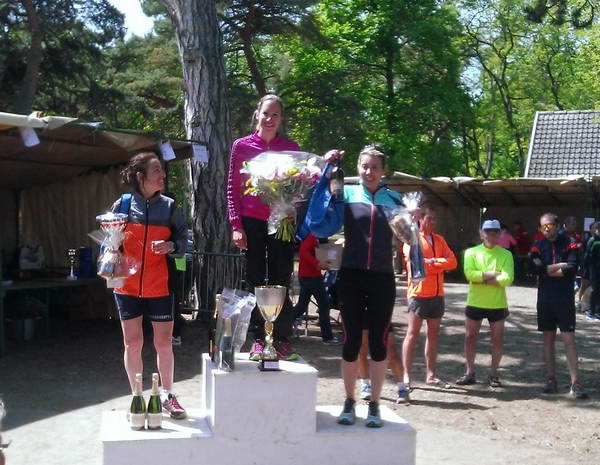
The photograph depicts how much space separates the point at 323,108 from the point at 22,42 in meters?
9.21

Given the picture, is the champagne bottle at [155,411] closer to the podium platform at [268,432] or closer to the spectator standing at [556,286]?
the podium platform at [268,432]

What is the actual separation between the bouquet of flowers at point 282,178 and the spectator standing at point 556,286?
3241mm

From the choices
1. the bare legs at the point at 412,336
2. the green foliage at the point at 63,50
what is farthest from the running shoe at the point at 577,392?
the green foliage at the point at 63,50

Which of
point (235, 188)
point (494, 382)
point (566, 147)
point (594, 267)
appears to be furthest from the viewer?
point (566, 147)

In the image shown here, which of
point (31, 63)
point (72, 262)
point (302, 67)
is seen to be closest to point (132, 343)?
point (72, 262)

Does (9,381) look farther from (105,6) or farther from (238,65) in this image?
(238,65)

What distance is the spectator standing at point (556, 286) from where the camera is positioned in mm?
7410

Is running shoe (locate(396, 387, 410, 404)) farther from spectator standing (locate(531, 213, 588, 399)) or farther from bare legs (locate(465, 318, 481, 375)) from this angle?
spectator standing (locate(531, 213, 588, 399))

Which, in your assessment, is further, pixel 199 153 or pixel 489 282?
pixel 199 153

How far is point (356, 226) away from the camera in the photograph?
5113 millimetres

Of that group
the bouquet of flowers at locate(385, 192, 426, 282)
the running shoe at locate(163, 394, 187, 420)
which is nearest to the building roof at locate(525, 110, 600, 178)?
the bouquet of flowers at locate(385, 192, 426, 282)

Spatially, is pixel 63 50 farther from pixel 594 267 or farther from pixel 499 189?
pixel 594 267

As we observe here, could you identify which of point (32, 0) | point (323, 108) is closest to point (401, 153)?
point (323, 108)

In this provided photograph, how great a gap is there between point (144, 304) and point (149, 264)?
28cm
